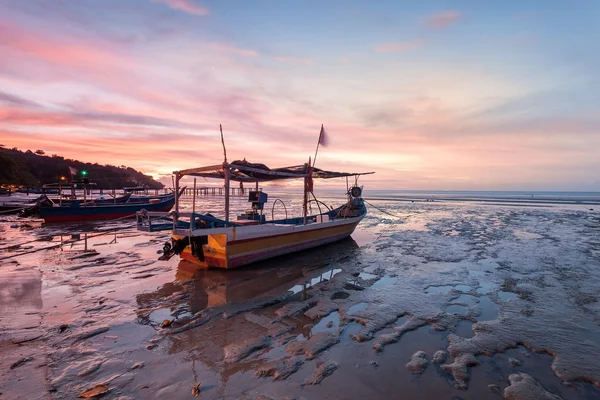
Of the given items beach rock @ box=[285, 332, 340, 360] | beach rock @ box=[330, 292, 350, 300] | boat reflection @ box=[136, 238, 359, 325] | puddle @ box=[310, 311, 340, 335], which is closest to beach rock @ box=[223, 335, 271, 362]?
beach rock @ box=[285, 332, 340, 360]

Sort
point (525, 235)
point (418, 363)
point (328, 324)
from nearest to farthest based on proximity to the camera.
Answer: point (418, 363) < point (328, 324) < point (525, 235)

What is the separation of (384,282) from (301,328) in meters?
3.83

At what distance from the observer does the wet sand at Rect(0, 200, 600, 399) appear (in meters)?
3.99

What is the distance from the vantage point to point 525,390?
3.89 m

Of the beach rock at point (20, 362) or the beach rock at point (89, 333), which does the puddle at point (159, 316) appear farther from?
the beach rock at point (20, 362)

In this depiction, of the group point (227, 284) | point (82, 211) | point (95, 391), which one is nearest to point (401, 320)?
point (227, 284)

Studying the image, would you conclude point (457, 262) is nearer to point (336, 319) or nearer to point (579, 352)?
point (579, 352)

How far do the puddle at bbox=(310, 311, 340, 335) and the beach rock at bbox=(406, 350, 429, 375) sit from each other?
1.51m

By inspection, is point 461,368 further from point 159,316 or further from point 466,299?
point 159,316

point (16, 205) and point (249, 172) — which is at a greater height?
point (249, 172)

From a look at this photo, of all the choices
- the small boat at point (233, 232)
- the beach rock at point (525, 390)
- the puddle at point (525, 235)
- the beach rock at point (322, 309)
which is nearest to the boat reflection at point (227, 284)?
the small boat at point (233, 232)

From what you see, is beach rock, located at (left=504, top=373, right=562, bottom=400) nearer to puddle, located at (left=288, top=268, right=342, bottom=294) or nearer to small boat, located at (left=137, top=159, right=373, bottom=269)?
puddle, located at (left=288, top=268, right=342, bottom=294)

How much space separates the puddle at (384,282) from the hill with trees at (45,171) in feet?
87.1

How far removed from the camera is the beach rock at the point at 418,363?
434 centimetres
